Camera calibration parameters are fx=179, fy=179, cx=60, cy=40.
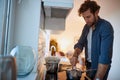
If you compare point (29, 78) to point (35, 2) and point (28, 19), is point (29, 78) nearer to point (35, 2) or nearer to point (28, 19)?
point (28, 19)

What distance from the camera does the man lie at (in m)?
1.43

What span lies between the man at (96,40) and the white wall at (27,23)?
459 mm

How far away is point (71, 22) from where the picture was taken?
4.91 m

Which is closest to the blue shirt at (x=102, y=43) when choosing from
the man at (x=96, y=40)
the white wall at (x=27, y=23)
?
the man at (x=96, y=40)

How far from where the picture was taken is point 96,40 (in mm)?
1604

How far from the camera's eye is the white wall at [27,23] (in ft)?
4.57

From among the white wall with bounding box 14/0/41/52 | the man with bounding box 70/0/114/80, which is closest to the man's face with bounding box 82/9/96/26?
the man with bounding box 70/0/114/80

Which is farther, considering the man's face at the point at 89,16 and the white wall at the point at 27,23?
the man's face at the point at 89,16

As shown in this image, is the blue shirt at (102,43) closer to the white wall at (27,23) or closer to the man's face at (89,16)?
the man's face at (89,16)

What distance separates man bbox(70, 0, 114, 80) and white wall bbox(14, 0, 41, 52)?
459 mm

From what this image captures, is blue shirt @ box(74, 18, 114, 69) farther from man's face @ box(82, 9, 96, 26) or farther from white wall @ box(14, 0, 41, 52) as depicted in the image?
white wall @ box(14, 0, 41, 52)

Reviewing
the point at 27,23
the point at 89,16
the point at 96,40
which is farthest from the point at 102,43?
the point at 27,23

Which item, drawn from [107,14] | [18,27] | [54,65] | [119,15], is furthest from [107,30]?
[107,14]

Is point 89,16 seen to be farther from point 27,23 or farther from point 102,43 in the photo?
point 27,23
